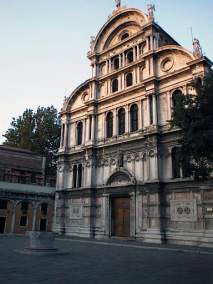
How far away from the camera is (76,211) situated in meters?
30.6

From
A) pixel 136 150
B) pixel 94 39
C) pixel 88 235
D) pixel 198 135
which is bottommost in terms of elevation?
pixel 88 235

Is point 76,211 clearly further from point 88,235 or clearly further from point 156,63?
point 156,63

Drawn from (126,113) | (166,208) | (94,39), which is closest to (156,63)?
(126,113)

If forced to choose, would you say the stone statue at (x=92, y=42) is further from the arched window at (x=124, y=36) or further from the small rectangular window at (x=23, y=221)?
the small rectangular window at (x=23, y=221)

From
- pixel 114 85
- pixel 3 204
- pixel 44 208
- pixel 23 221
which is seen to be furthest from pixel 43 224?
pixel 114 85

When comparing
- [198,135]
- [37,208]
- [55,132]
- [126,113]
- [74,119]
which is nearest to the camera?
[198,135]

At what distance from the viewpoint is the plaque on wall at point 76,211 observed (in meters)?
30.2

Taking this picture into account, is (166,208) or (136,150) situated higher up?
(136,150)

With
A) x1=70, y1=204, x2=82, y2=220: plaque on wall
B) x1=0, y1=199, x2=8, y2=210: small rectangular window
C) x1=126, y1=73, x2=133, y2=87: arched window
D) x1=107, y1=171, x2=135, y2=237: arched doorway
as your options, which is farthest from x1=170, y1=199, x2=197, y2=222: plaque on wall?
x1=0, y1=199, x2=8, y2=210: small rectangular window

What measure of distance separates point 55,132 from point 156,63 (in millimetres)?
29420

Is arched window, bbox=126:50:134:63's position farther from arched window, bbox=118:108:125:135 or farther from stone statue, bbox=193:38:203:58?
stone statue, bbox=193:38:203:58

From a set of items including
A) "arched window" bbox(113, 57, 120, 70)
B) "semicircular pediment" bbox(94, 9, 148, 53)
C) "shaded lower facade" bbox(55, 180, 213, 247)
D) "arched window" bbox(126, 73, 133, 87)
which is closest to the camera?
"shaded lower facade" bbox(55, 180, 213, 247)

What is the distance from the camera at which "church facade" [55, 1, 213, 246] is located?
2302 cm

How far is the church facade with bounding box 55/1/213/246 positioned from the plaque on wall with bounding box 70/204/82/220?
0.32ft
